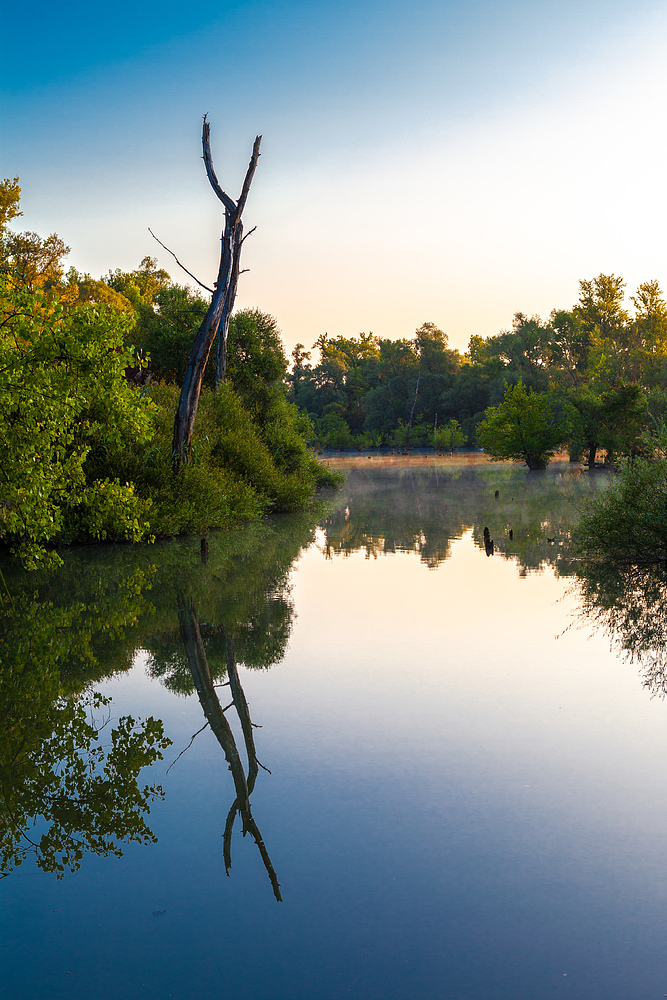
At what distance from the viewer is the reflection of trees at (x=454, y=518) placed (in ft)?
61.7

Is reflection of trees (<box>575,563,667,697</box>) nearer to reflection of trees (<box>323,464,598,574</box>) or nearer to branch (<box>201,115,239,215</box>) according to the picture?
reflection of trees (<box>323,464,598,574</box>)

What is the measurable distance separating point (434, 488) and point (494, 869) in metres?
36.5

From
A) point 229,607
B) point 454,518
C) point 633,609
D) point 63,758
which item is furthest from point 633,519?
point 63,758

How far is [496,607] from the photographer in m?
12.1

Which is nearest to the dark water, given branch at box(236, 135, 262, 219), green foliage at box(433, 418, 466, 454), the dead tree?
the dead tree

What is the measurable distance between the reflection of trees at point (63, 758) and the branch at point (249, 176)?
14.8m

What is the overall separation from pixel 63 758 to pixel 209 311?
51.3 feet

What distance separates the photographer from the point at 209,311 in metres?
20.7

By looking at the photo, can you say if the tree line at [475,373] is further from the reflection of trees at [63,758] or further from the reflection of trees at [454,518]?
the reflection of trees at [63,758]

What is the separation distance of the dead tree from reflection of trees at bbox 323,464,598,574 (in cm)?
449

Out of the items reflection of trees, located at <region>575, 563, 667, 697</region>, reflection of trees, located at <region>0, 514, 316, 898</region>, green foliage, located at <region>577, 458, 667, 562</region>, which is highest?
green foliage, located at <region>577, 458, 667, 562</region>

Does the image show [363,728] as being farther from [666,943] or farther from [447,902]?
[666,943]

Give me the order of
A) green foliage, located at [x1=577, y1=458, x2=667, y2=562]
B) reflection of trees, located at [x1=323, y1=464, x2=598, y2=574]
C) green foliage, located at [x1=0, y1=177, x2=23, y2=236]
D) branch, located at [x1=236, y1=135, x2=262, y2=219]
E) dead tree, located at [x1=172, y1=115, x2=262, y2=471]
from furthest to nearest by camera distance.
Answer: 1. green foliage, located at [x1=0, y1=177, x2=23, y2=236]
2. branch, located at [x1=236, y1=135, x2=262, y2=219]
3. dead tree, located at [x1=172, y1=115, x2=262, y2=471]
4. reflection of trees, located at [x1=323, y1=464, x2=598, y2=574]
5. green foliage, located at [x1=577, y1=458, x2=667, y2=562]

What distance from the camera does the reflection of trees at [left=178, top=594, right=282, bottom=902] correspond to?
16.8 feet
